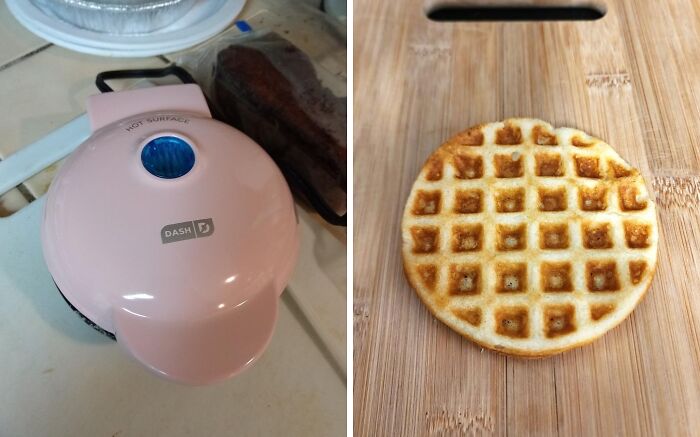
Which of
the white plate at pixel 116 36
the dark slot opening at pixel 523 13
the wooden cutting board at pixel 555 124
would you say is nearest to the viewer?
the wooden cutting board at pixel 555 124

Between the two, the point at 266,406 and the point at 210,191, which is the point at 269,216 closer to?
the point at 210,191

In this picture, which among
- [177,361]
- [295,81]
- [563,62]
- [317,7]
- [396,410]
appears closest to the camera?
[177,361]

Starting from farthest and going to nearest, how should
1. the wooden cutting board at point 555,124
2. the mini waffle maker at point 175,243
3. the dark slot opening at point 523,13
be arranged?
the dark slot opening at point 523,13 → the wooden cutting board at point 555,124 → the mini waffle maker at point 175,243

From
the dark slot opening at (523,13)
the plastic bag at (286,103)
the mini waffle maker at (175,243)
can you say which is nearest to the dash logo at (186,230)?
the mini waffle maker at (175,243)

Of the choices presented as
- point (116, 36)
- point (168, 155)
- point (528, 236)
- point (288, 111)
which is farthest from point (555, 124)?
point (116, 36)

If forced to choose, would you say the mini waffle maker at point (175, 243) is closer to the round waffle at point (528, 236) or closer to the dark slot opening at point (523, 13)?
the round waffle at point (528, 236)

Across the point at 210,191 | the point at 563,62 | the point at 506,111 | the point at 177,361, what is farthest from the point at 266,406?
the point at 563,62

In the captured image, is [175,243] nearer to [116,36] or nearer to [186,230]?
[186,230]

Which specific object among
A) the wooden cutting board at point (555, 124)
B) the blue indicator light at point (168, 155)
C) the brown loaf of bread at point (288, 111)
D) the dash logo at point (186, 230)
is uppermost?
the blue indicator light at point (168, 155)
